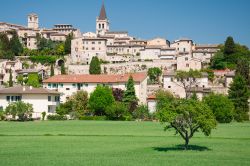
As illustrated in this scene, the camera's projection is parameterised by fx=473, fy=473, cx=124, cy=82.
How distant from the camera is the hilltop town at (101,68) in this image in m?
81.1

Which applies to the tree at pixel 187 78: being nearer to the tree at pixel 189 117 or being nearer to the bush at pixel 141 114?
the bush at pixel 141 114

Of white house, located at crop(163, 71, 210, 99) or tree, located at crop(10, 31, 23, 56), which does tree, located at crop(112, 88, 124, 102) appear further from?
tree, located at crop(10, 31, 23, 56)

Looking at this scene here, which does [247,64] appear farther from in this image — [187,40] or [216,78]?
[187,40]

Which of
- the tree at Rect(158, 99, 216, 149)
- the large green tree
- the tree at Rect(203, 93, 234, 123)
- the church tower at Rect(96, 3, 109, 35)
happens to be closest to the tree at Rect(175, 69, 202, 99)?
the large green tree

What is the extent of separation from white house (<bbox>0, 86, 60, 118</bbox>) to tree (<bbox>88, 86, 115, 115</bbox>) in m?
6.30

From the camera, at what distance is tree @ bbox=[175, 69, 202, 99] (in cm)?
8875

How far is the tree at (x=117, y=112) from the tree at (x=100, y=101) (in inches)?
67.8

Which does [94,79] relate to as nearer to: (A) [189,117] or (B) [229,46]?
(B) [229,46]

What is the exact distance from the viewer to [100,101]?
229 feet

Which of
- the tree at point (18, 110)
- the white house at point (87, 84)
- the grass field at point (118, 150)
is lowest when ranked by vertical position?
the grass field at point (118, 150)

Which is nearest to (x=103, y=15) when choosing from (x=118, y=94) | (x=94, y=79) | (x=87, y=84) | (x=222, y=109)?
(x=94, y=79)

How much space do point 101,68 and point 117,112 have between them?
43201 mm

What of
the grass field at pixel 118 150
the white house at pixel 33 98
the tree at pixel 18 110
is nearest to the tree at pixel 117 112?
the white house at pixel 33 98

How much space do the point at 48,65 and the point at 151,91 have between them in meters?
32.1
